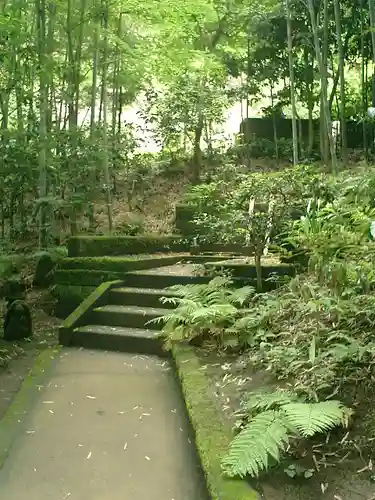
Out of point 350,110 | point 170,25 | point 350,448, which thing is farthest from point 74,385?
point 350,110

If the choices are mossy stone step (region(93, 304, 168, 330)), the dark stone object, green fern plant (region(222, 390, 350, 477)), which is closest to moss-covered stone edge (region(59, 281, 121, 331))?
mossy stone step (region(93, 304, 168, 330))

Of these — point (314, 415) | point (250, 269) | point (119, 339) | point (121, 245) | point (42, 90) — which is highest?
point (42, 90)

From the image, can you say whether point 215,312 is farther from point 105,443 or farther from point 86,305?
point 86,305

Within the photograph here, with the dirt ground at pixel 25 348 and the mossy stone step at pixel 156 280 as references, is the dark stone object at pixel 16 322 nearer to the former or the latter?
the dirt ground at pixel 25 348

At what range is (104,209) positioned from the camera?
32.3 ft

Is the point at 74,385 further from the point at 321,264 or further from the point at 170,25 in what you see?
the point at 170,25

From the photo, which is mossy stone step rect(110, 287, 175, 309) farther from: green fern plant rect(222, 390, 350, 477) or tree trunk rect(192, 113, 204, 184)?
tree trunk rect(192, 113, 204, 184)

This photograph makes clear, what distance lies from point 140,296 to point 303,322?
247 centimetres

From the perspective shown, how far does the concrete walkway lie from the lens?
106 inches

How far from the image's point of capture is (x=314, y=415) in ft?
7.74

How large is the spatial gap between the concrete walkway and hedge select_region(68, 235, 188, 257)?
2767 mm

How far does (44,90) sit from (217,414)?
201 inches

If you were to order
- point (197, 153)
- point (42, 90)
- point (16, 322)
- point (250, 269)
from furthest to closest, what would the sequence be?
point (197, 153) < point (42, 90) < point (16, 322) < point (250, 269)

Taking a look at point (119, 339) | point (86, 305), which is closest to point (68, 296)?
point (86, 305)
